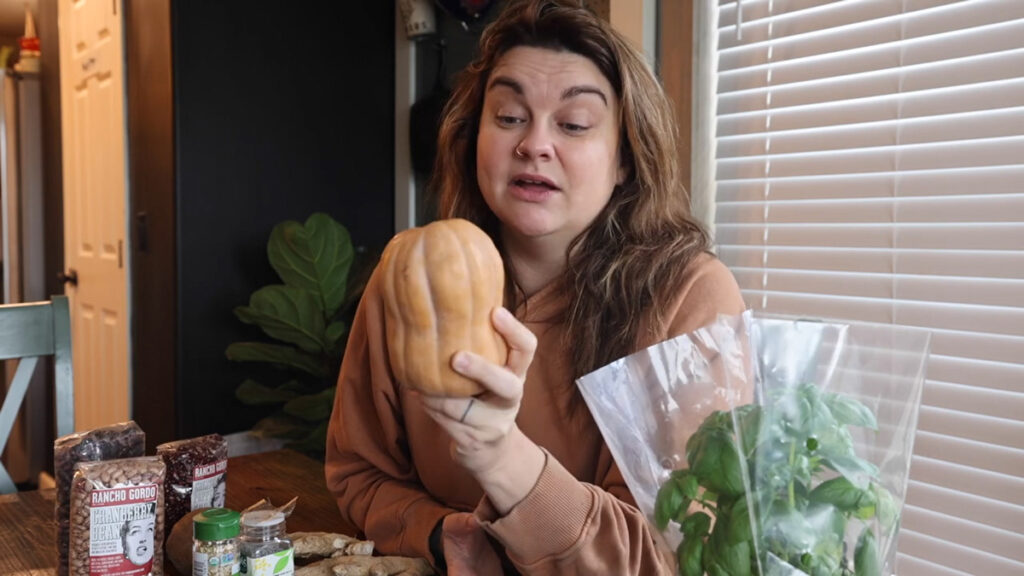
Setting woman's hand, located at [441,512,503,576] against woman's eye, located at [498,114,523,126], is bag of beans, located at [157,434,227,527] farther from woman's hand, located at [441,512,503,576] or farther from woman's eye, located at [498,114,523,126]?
woman's eye, located at [498,114,523,126]

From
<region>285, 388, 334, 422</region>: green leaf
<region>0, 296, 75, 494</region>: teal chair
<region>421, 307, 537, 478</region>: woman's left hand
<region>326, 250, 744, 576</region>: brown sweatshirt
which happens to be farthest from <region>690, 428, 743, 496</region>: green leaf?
<region>285, 388, 334, 422</region>: green leaf

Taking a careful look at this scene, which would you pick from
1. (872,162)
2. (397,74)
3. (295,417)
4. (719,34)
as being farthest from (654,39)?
(295,417)

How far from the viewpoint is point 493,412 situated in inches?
30.6

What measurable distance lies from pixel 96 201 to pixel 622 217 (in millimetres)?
2890

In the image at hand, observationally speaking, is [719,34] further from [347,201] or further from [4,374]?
[4,374]

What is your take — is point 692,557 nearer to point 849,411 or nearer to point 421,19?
point 849,411

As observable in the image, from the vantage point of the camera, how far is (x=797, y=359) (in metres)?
0.58

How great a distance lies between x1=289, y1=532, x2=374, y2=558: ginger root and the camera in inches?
43.6

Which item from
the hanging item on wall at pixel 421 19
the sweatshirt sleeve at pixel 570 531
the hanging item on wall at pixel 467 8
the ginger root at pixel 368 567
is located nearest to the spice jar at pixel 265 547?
the ginger root at pixel 368 567

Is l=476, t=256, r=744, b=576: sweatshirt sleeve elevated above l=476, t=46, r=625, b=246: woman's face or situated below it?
below

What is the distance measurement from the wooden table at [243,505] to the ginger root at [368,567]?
0.21m

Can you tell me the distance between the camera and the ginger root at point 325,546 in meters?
1.11

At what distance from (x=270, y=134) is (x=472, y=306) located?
2.37 meters

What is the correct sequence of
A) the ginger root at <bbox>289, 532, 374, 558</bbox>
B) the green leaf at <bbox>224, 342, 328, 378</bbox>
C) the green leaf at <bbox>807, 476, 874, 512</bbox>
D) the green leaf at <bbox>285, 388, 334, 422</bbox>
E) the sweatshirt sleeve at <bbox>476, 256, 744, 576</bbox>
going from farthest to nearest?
the green leaf at <bbox>224, 342, 328, 378</bbox> < the green leaf at <bbox>285, 388, 334, 422</bbox> < the ginger root at <bbox>289, 532, 374, 558</bbox> < the sweatshirt sleeve at <bbox>476, 256, 744, 576</bbox> < the green leaf at <bbox>807, 476, 874, 512</bbox>
